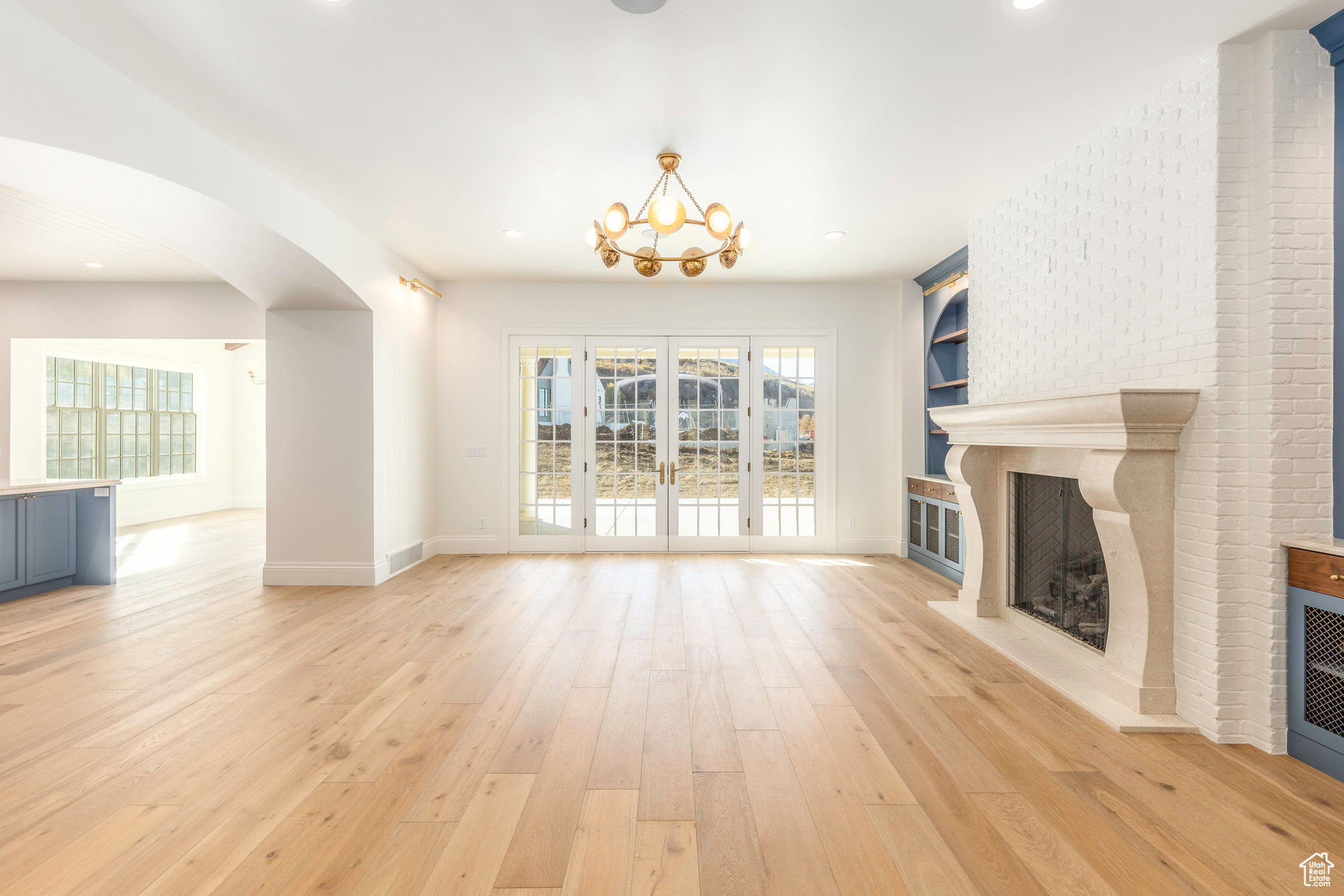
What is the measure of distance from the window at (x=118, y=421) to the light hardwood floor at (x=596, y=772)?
5469mm

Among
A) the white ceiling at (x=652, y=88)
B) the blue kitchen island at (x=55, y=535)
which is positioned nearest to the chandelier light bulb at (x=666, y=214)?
the white ceiling at (x=652, y=88)

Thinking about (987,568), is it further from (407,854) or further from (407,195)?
(407,195)

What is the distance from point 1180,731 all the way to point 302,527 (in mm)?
5784

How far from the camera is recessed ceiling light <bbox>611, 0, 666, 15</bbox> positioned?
2.19 meters

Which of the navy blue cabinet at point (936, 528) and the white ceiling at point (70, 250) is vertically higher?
the white ceiling at point (70, 250)

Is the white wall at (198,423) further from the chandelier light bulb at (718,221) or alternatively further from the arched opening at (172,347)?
the chandelier light bulb at (718,221)

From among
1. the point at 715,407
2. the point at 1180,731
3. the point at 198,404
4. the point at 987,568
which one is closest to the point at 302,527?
the point at 715,407

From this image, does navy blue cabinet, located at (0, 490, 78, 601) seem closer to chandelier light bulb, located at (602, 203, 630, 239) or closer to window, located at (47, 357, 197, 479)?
window, located at (47, 357, 197, 479)

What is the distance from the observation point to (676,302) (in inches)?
247

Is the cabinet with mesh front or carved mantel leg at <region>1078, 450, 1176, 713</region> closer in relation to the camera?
the cabinet with mesh front

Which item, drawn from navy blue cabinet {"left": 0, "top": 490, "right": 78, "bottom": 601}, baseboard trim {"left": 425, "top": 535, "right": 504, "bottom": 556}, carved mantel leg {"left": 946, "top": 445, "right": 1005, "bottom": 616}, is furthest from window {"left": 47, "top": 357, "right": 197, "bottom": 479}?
carved mantel leg {"left": 946, "top": 445, "right": 1005, "bottom": 616}

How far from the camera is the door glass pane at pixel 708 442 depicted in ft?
20.7

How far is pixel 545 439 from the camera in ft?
20.8

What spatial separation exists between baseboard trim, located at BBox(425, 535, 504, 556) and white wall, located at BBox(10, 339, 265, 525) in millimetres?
4645
